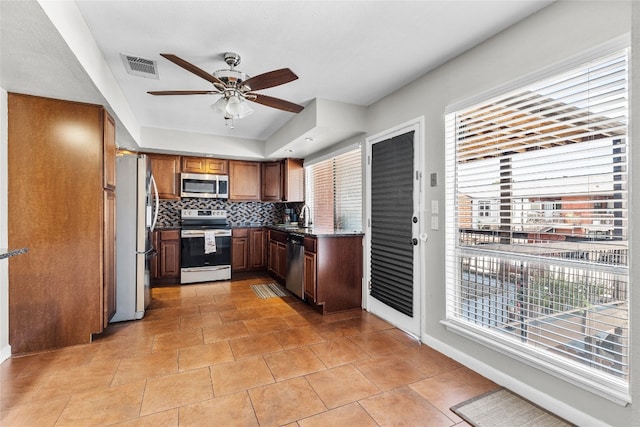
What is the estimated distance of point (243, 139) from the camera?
5215mm

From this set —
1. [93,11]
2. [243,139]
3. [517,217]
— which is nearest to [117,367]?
[93,11]

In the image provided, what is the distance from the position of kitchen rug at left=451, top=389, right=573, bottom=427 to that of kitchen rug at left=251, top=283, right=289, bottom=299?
274 cm

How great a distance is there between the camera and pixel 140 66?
265 cm

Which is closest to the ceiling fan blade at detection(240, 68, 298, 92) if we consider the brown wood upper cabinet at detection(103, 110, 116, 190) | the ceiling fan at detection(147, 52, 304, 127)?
the ceiling fan at detection(147, 52, 304, 127)

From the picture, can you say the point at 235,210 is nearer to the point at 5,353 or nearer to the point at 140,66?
the point at 140,66

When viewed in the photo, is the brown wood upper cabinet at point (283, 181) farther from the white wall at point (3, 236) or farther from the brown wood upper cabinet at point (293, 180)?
the white wall at point (3, 236)

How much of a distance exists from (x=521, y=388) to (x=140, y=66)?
3.72m

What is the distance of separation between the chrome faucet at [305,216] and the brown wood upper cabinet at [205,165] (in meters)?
1.49

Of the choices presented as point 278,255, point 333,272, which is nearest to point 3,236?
point 333,272

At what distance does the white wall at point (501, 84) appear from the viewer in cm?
168

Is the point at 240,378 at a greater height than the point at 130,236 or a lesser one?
lesser

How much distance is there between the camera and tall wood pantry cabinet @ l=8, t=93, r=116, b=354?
2555mm

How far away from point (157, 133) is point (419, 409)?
466 centimetres

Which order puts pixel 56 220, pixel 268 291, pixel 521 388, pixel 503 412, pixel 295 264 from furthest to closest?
pixel 268 291 → pixel 295 264 → pixel 56 220 → pixel 521 388 → pixel 503 412
